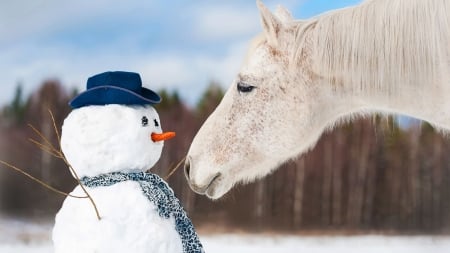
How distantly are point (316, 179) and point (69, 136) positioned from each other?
671 cm

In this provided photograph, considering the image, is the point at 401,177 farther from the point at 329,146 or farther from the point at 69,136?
the point at 69,136

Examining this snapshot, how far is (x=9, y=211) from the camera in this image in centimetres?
604

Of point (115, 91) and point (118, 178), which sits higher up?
point (115, 91)

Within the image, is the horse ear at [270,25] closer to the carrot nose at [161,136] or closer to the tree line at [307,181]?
the carrot nose at [161,136]

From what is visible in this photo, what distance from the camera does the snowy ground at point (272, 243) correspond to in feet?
16.7

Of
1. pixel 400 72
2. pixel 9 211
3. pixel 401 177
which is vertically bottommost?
pixel 9 211

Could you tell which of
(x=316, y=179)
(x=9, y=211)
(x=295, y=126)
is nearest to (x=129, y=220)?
(x=295, y=126)

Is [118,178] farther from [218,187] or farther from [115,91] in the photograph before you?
[218,187]

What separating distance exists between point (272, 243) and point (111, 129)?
15.7ft

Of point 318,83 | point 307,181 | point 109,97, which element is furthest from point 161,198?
point 307,181

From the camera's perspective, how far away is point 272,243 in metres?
5.88

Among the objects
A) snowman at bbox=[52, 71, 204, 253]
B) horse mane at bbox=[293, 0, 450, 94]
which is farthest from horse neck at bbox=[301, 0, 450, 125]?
snowman at bbox=[52, 71, 204, 253]

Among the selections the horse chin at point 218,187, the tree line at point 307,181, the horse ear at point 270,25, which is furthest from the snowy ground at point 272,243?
the horse ear at point 270,25

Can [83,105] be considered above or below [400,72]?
below
